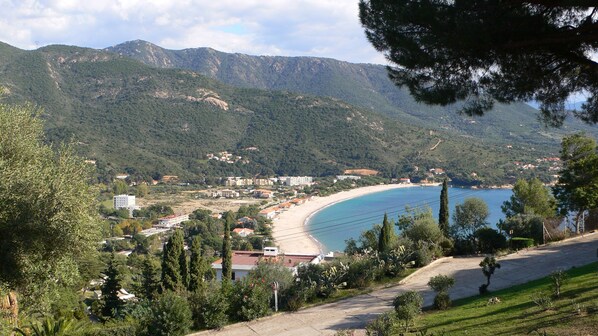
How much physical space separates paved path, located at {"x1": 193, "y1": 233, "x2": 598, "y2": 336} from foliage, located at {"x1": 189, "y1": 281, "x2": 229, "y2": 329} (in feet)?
0.61

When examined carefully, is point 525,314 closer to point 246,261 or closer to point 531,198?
point 531,198

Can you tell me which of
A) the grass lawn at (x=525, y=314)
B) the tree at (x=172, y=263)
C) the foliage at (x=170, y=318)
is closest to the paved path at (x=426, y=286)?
the foliage at (x=170, y=318)

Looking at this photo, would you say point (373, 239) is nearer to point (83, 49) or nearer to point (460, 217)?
point (460, 217)

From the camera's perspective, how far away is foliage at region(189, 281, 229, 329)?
916 centimetres

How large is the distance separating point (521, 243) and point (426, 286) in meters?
5.26

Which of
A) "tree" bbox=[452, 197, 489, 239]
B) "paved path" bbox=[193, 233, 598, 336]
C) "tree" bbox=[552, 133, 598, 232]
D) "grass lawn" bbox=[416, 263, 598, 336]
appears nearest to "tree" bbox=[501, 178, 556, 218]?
"tree" bbox=[452, 197, 489, 239]

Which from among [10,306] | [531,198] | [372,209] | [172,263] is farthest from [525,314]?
[372,209]

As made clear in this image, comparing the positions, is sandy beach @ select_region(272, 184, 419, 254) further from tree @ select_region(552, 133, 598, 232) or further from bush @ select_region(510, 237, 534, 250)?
bush @ select_region(510, 237, 534, 250)

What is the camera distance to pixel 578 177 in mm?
17797

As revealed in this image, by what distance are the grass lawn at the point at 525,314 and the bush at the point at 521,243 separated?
15.8ft

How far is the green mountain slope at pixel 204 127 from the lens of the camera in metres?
90.4

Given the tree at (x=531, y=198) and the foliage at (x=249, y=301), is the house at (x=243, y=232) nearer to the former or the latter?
the tree at (x=531, y=198)

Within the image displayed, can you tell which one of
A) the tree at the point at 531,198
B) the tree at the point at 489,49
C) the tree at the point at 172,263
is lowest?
the tree at the point at 172,263

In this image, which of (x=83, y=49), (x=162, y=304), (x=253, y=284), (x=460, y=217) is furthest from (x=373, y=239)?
(x=83, y=49)
